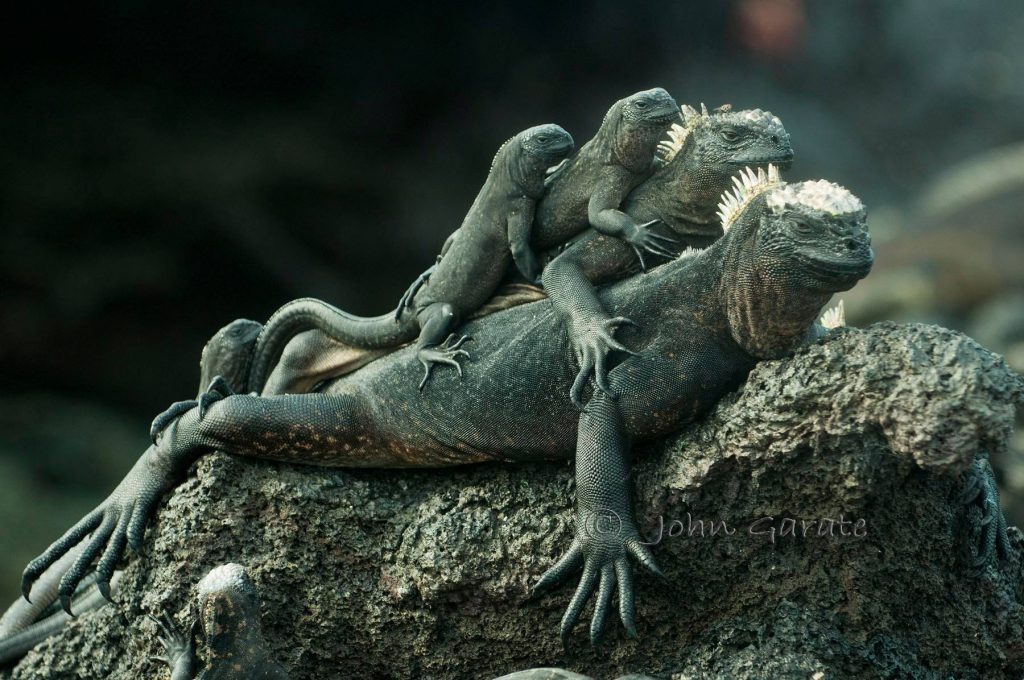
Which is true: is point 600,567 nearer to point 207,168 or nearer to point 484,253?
point 484,253

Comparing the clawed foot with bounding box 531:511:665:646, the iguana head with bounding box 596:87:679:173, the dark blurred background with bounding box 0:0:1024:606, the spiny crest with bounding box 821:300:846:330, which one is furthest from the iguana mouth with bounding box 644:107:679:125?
the dark blurred background with bounding box 0:0:1024:606

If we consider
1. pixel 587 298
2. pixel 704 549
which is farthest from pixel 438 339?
pixel 704 549

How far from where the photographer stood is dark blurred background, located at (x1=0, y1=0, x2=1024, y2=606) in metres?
9.70

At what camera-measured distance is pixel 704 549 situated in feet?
12.0

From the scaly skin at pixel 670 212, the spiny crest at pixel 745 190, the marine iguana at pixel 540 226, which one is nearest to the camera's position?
the spiny crest at pixel 745 190

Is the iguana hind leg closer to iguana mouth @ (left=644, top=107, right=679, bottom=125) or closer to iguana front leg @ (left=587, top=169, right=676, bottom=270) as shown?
iguana front leg @ (left=587, top=169, right=676, bottom=270)

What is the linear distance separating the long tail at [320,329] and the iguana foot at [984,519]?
2058 mm

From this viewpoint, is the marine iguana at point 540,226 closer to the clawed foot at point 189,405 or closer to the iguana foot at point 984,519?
the clawed foot at point 189,405

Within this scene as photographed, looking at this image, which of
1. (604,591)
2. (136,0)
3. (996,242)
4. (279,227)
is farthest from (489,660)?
Answer: (996,242)

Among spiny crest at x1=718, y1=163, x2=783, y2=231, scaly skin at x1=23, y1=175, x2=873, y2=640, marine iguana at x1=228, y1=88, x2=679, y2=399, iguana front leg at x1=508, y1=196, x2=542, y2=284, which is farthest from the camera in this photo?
iguana front leg at x1=508, y1=196, x2=542, y2=284

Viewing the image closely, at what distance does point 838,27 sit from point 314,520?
452 inches

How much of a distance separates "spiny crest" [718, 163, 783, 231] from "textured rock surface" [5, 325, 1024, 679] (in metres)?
0.53

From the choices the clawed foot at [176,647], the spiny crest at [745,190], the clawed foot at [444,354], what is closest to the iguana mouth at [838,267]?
the spiny crest at [745,190]

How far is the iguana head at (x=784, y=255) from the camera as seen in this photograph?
340 cm
